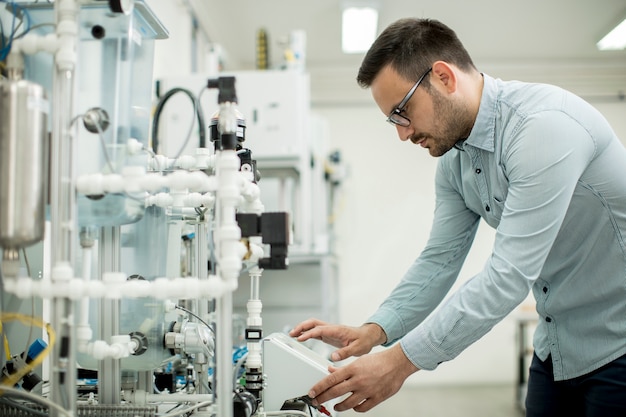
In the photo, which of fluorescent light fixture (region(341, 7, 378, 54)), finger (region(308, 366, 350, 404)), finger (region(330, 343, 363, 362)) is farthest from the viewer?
fluorescent light fixture (region(341, 7, 378, 54))

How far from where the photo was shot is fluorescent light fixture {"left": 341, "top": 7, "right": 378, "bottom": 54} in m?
3.66

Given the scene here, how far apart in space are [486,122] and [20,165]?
0.93 meters

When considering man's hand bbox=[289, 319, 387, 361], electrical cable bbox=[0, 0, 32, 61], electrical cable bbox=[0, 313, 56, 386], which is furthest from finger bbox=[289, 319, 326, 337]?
electrical cable bbox=[0, 0, 32, 61]

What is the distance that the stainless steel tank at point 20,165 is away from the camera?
2.44 feet

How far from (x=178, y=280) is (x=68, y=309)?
0.18 m

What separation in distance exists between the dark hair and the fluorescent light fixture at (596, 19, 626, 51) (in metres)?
3.44

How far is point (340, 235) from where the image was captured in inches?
189

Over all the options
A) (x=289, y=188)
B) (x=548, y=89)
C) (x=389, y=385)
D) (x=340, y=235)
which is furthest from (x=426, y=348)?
(x=340, y=235)

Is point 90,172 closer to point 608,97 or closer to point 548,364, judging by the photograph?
point 548,364

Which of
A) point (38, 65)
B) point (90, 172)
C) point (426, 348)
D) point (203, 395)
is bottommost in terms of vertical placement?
point (203, 395)

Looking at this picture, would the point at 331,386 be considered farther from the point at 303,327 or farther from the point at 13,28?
the point at 13,28

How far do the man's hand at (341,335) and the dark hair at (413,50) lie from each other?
0.59 meters

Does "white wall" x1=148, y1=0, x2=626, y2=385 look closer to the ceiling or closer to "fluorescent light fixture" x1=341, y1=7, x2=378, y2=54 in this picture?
the ceiling

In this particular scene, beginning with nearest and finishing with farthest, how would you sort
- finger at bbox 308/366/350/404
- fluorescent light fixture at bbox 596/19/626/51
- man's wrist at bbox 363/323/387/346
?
1. finger at bbox 308/366/350/404
2. man's wrist at bbox 363/323/387/346
3. fluorescent light fixture at bbox 596/19/626/51
